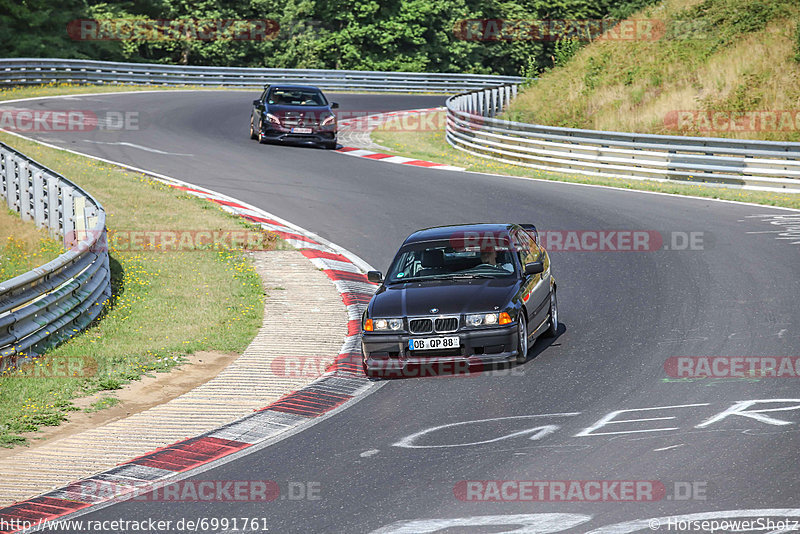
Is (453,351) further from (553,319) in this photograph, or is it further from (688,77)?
(688,77)

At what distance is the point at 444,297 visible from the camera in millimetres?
11219

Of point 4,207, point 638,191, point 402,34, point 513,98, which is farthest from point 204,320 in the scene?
point 402,34

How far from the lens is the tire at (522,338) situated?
11.0m

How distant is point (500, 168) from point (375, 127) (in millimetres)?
9569

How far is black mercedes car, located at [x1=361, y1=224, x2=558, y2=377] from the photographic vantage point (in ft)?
35.7

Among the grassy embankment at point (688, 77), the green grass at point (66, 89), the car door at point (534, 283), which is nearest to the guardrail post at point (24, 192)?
the car door at point (534, 283)

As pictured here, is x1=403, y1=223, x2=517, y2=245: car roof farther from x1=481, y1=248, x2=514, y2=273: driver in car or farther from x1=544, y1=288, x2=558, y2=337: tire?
x1=544, y1=288, x2=558, y2=337: tire

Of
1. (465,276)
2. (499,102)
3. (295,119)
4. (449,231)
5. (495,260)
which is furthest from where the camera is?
(499,102)

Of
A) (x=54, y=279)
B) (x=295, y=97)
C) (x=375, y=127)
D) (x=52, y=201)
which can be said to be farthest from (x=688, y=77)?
(x=54, y=279)

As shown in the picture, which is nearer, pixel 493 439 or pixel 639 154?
pixel 493 439

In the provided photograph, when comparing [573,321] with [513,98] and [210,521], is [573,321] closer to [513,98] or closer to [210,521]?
[210,521]

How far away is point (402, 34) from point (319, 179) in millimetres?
38069

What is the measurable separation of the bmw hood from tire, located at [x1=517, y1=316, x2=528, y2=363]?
0.25 meters

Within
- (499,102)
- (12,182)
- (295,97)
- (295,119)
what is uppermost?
(295,97)
